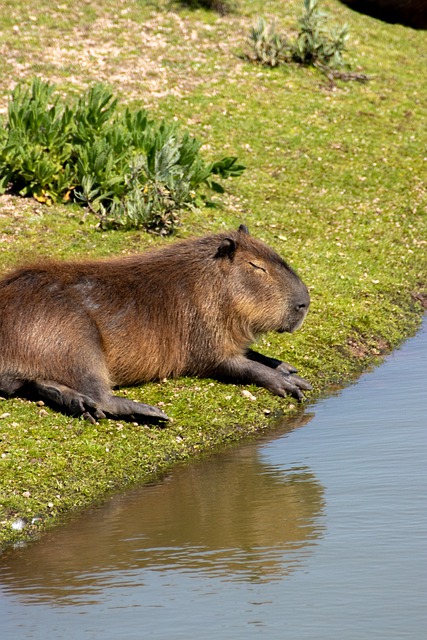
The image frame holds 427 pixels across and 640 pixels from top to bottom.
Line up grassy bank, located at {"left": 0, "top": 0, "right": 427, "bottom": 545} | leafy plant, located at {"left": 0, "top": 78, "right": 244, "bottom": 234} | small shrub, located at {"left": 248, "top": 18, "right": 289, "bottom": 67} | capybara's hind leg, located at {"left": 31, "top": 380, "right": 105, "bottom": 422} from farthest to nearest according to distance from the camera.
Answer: small shrub, located at {"left": 248, "top": 18, "right": 289, "bottom": 67}
leafy plant, located at {"left": 0, "top": 78, "right": 244, "bottom": 234}
capybara's hind leg, located at {"left": 31, "top": 380, "right": 105, "bottom": 422}
grassy bank, located at {"left": 0, "top": 0, "right": 427, "bottom": 545}

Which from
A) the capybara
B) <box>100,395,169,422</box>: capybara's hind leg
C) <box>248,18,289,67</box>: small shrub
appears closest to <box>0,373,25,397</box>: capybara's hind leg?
the capybara

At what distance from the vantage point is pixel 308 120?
1344cm

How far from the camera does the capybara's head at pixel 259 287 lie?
729cm

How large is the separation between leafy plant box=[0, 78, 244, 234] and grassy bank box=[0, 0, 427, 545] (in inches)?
8.2

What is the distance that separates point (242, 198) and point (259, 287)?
411 centimetres

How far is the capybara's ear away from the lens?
7266 millimetres

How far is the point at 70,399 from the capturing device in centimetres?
638

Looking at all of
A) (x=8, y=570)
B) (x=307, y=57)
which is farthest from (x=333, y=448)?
(x=307, y=57)

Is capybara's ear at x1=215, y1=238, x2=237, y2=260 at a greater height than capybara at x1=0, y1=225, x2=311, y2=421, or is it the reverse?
capybara's ear at x1=215, y1=238, x2=237, y2=260

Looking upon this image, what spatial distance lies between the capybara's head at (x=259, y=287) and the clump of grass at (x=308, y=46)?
26.6 ft

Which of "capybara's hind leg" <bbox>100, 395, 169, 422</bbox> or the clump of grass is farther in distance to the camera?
the clump of grass

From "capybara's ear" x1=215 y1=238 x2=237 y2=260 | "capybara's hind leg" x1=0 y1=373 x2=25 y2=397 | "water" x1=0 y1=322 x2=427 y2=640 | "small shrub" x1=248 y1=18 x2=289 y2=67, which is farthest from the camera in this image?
"small shrub" x1=248 y1=18 x2=289 y2=67

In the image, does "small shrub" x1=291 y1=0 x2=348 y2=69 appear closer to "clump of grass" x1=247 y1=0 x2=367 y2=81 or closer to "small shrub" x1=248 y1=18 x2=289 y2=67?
"clump of grass" x1=247 y1=0 x2=367 y2=81

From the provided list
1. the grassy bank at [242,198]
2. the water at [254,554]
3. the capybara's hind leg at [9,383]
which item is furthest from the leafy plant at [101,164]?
the water at [254,554]
